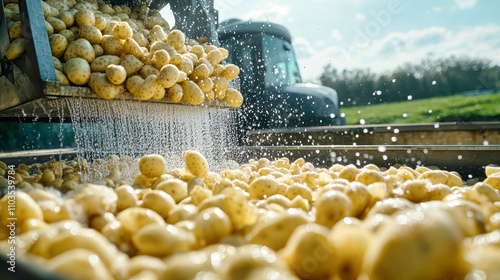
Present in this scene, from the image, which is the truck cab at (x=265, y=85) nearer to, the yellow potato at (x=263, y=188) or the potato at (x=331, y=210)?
the yellow potato at (x=263, y=188)

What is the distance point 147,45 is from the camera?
305 centimetres

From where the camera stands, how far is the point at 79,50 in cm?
240

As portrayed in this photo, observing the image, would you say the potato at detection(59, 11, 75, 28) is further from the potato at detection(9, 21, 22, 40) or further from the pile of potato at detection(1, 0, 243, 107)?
the potato at detection(9, 21, 22, 40)

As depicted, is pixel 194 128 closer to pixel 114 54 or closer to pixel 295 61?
pixel 114 54

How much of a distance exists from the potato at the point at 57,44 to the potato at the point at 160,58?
26.3 inches

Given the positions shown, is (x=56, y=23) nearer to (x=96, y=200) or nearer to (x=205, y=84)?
(x=205, y=84)

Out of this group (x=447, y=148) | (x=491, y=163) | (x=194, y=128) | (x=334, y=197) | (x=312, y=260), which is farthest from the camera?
(x=194, y=128)

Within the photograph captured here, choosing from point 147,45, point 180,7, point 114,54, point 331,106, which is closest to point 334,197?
point 114,54

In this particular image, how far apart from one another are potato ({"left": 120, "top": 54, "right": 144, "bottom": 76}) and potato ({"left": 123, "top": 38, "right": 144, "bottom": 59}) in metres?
0.08

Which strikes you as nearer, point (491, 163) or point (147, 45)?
point (491, 163)

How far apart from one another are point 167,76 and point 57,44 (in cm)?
84

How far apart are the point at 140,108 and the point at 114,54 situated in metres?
0.50

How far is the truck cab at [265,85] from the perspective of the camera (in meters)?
6.37

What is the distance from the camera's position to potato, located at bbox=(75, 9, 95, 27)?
2.59m
